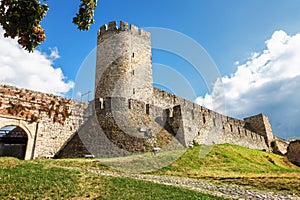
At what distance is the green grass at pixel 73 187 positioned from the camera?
6445mm

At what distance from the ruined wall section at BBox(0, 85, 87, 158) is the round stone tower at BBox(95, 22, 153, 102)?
4.04 m

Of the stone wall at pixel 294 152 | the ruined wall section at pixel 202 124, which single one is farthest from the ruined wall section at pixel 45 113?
the stone wall at pixel 294 152

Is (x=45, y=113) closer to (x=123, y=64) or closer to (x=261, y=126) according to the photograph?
(x=123, y=64)

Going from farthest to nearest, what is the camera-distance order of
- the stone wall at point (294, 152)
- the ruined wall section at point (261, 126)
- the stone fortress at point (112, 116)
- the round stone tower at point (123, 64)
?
the ruined wall section at point (261, 126), the stone wall at point (294, 152), the round stone tower at point (123, 64), the stone fortress at point (112, 116)

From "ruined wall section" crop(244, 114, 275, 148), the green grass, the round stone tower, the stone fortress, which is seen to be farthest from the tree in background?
"ruined wall section" crop(244, 114, 275, 148)

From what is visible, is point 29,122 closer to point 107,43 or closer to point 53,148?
point 53,148

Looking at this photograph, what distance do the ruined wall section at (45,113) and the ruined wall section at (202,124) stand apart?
312 inches

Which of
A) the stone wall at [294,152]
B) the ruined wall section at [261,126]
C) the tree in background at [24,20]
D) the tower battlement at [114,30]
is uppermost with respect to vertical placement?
the tower battlement at [114,30]

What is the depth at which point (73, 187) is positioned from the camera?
7074 mm

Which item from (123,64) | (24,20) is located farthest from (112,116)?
(24,20)

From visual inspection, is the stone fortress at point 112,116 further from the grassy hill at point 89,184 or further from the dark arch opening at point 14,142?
the grassy hill at point 89,184

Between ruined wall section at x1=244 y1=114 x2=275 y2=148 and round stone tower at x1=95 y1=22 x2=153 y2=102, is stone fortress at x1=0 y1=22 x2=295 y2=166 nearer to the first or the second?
round stone tower at x1=95 y1=22 x2=153 y2=102

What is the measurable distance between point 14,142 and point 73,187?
12232mm

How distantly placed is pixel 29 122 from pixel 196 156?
11.0 m
